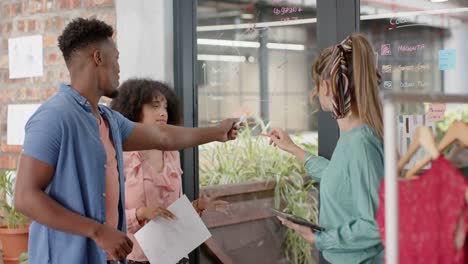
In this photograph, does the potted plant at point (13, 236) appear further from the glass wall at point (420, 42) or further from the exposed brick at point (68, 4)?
the glass wall at point (420, 42)

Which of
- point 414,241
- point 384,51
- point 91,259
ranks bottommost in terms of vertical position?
point 91,259

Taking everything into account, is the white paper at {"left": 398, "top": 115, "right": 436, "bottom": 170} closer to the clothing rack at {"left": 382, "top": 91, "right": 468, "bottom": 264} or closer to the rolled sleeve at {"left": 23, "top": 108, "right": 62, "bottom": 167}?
the rolled sleeve at {"left": 23, "top": 108, "right": 62, "bottom": 167}

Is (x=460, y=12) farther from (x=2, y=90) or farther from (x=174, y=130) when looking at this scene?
A: (x=2, y=90)

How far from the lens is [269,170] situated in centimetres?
325

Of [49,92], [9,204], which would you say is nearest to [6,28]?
[49,92]

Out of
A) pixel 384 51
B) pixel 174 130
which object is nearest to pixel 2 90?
pixel 174 130

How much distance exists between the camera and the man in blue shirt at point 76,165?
2.18 meters

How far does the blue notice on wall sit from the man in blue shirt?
1152 millimetres

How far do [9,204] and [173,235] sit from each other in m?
1.81

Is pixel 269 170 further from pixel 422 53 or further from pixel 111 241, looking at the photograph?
pixel 111 241

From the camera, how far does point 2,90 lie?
4324mm

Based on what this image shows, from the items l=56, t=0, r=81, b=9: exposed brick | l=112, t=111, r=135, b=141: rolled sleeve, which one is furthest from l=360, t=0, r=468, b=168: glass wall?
l=56, t=0, r=81, b=9: exposed brick

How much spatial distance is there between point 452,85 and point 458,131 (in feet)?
3.97

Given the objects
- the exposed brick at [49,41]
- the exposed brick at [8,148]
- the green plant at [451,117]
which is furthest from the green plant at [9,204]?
the green plant at [451,117]
